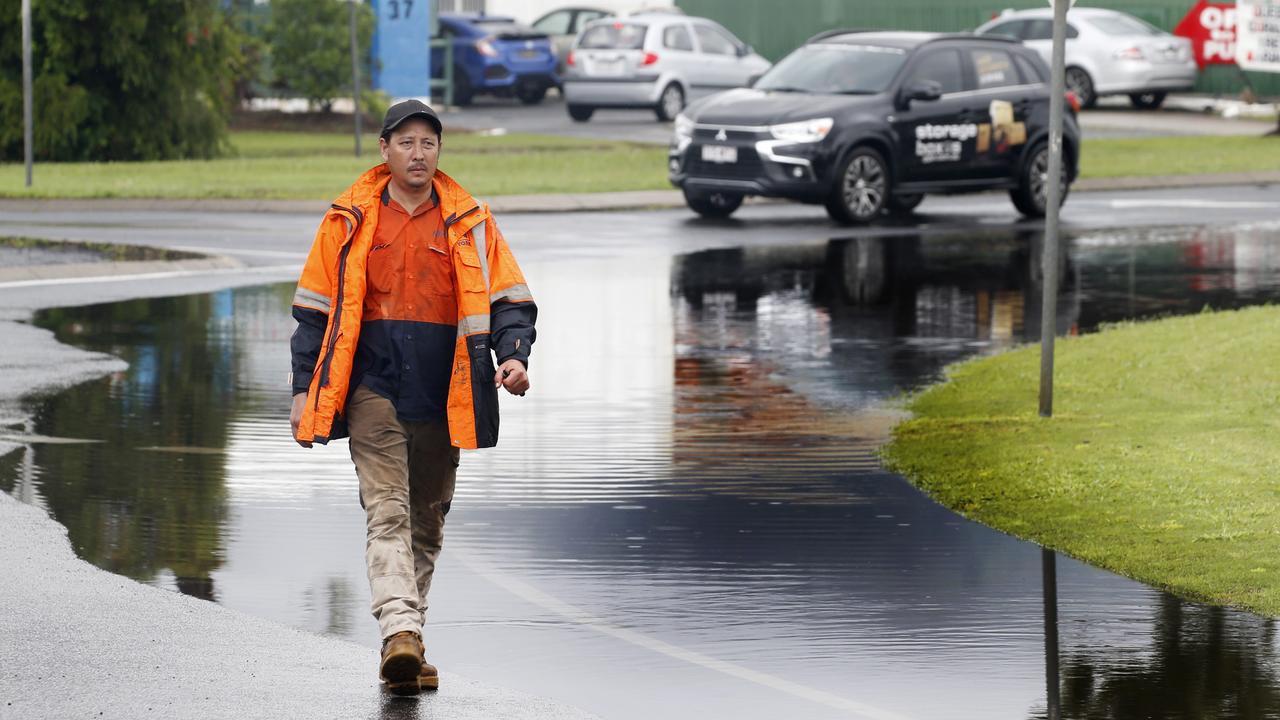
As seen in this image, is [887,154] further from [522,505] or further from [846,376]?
[522,505]

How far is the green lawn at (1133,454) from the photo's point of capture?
8281mm

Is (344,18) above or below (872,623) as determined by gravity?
above

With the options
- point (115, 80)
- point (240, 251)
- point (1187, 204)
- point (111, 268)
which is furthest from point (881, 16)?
point (111, 268)

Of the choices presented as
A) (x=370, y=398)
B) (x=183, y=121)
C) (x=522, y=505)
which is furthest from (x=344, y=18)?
(x=370, y=398)

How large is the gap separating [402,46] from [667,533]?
2974 centimetres

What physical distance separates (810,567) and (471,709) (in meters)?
2.04

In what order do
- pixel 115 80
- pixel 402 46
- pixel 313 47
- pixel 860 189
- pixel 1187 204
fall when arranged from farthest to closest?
1. pixel 313 47
2. pixel 402 46
3. pixel 115 80
4. pixel 1187 204
5. pixel 860 189

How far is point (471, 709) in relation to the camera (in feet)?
20.7

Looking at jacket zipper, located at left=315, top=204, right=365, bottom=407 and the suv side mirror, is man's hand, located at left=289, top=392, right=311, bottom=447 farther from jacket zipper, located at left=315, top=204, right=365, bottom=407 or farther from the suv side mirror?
the suv side mirror

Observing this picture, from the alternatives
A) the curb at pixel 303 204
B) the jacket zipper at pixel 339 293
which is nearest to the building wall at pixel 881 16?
the curb at pixel 303 204

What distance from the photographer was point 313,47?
3988 cm

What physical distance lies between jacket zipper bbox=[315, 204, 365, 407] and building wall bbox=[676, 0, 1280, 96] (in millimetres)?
39412

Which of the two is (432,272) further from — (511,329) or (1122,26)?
(1122,26)

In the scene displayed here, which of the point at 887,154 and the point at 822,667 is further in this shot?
the point at 887,154
